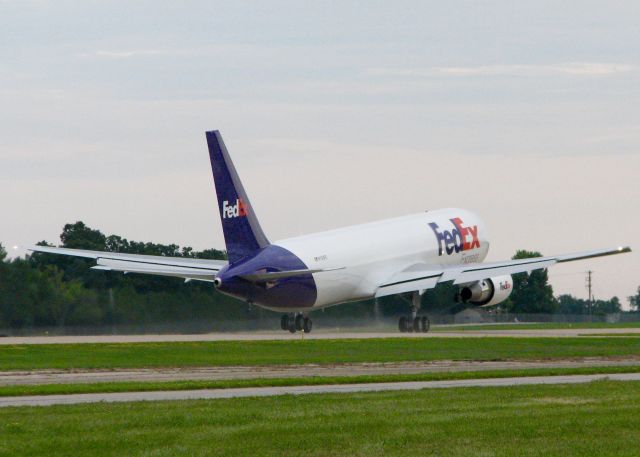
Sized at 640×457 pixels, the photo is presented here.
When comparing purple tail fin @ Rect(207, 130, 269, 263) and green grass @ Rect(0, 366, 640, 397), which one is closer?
green grass @ Rect(0, 366, 640, 397)

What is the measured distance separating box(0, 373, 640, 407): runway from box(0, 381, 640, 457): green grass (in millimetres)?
1696

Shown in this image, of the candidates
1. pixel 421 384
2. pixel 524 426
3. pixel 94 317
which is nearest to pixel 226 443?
pixel 524 426

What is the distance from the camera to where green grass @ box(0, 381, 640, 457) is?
19500 mm

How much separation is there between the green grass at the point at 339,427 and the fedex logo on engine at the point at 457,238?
46.4 meters

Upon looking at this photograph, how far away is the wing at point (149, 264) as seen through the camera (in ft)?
213

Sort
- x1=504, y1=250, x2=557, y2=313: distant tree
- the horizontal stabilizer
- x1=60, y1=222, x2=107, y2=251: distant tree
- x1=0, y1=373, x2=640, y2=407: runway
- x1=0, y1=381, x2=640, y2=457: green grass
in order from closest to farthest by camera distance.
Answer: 1. x1=0, y1=381, x2=640, y2=457: green grass
2. x1=0, y1=373, x2=640, y2=407: runway
3. the horizontal stabilizer
4. x1=60, y1=222, x2=107, y2=251: distant tree
5. x1=504, y1=250, x2=557, y2=313: distant tree

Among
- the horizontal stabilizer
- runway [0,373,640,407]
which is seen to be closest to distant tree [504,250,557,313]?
the horizontal stabilizer

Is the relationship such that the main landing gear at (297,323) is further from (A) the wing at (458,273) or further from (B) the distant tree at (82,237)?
(B) the distant tree at (82,237)

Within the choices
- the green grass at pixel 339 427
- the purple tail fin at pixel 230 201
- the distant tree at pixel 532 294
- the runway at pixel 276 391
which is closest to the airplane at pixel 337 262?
the purple tail fin at pixel 230 201

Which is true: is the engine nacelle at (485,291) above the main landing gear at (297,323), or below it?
above

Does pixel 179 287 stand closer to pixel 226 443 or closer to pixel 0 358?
pixel 0 358

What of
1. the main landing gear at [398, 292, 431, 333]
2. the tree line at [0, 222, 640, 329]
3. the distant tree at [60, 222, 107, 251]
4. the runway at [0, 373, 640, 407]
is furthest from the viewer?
the distant tree at [60, 222, 107, 251]

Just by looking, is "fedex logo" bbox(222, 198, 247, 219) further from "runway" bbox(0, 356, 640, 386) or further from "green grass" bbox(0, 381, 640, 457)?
"green grass" bbox(0, 381, 640, 457)

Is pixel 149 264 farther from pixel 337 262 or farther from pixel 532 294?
pixel 532 294
